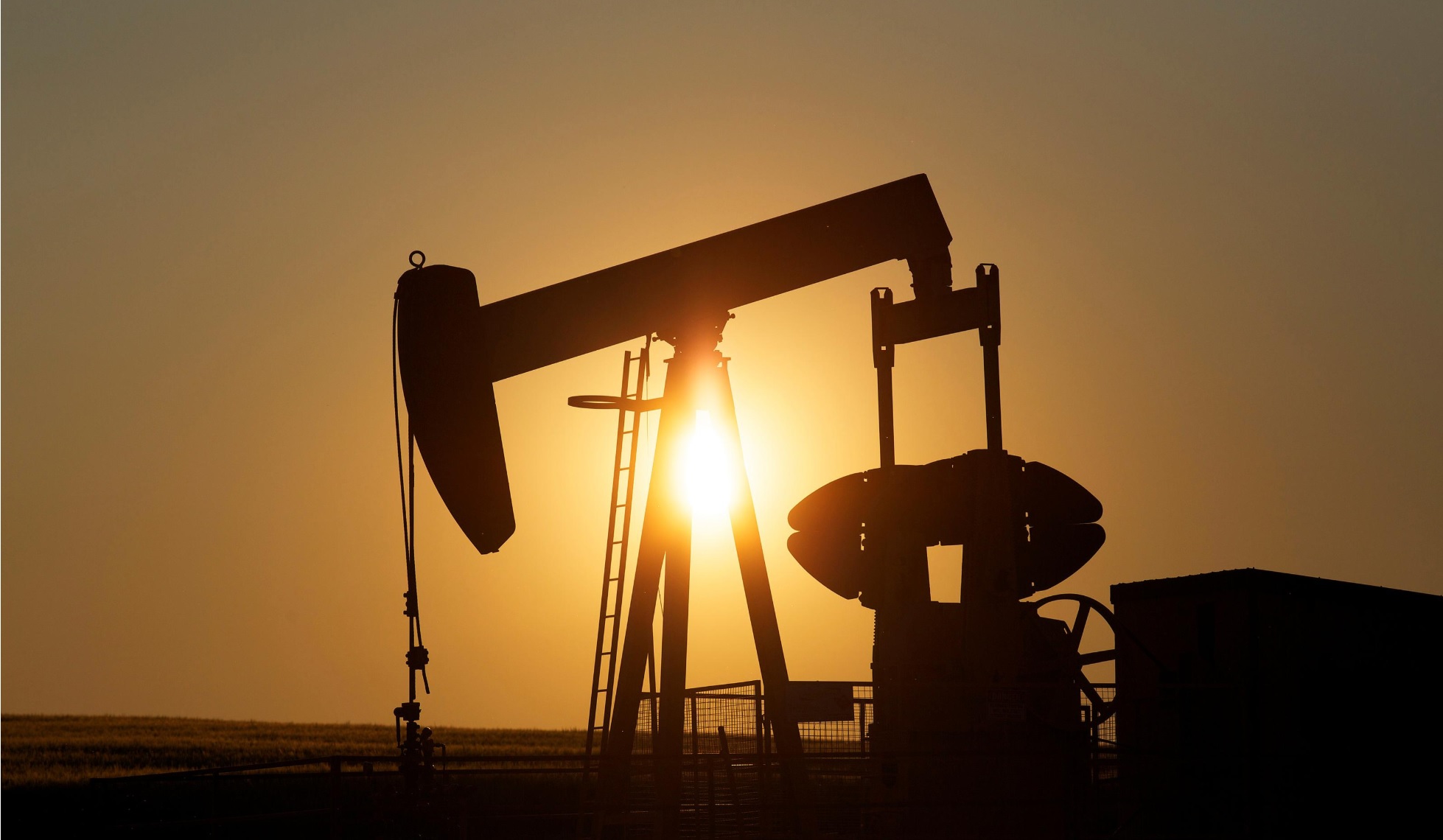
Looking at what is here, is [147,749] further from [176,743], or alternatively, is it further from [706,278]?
[706,278]

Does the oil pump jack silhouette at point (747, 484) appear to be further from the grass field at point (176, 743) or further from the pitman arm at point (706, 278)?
the grass field at point (176, 743)

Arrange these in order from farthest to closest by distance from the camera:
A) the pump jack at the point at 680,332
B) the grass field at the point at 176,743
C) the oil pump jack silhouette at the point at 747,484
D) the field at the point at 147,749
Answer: the grass field at the point at 176,743 < the field at the point at 147,749 < the pump jack at the point at 680,332 < the oil pump jack silhouette at the point at 747,484

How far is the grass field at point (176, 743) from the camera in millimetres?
26969

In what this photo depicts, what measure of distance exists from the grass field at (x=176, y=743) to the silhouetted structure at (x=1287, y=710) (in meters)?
14.1

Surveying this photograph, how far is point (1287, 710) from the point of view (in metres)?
10.1

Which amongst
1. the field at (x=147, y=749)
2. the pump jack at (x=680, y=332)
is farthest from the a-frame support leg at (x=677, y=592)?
the field at (x=147, y=749)

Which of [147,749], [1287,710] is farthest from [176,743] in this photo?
[1287,710]

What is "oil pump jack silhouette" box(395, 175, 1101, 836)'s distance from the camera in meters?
9.95

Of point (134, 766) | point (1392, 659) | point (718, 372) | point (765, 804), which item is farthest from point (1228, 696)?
point (134, 766)

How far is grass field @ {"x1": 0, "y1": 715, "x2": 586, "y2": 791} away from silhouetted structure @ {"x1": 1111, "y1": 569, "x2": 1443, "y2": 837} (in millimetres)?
14090

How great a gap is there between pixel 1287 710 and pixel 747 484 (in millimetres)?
4148

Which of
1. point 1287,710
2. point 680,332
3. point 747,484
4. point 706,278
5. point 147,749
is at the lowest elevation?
point 147,749

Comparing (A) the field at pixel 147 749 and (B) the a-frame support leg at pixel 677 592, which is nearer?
(B) the a-frame support leg at pixel 677 592

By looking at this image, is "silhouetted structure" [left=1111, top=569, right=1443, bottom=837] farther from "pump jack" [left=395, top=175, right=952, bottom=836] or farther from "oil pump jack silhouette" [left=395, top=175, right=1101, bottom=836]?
"pump jack" [left=395, top=175, right=952, bottom=836]
